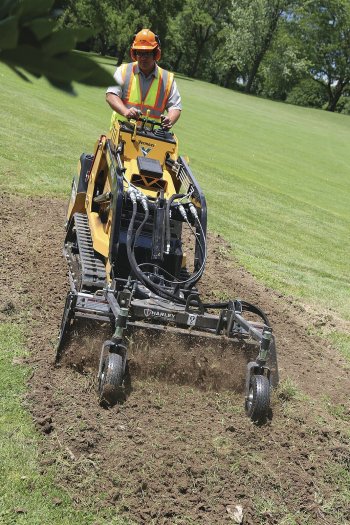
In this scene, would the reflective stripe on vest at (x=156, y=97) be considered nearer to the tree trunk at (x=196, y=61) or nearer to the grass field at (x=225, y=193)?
the grass field at (x=225, y=193)

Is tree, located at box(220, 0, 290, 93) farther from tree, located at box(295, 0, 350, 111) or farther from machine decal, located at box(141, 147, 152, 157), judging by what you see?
machine decal, located at box(141, 147, 152, 157)

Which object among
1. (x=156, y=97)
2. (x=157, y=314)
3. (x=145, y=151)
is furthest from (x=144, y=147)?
(x=157, y=314)

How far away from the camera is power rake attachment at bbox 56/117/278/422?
508cm

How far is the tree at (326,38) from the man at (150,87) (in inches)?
2513

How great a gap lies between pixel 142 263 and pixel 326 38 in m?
68.6

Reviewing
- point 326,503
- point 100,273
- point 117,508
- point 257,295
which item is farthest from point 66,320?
point 257,295

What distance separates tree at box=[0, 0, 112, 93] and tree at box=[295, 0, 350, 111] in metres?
70.0

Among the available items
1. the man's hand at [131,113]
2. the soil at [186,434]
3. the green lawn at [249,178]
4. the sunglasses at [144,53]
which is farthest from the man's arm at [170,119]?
the soil at [186,434]

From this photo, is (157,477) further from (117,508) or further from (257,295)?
(257,295)

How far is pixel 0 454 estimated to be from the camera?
13.3ft

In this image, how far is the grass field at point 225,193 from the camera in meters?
3.89

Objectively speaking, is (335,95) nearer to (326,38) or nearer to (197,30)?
(326,38)

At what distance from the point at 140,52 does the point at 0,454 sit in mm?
4322

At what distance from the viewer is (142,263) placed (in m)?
6.07
